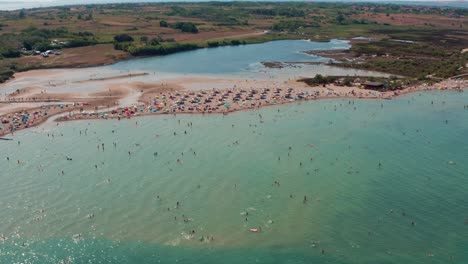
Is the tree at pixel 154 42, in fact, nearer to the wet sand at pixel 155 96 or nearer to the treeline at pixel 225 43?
the treeline at pixel 225 43

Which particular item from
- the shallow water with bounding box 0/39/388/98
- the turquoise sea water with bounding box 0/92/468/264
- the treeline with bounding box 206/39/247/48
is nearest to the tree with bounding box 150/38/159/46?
the shallow water with bounding box 0/39/388/98

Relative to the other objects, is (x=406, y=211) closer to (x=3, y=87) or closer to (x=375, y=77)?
(x=375, y=77)

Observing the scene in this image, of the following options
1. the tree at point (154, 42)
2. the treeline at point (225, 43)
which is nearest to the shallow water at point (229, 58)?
the treeline at point (225, 43)

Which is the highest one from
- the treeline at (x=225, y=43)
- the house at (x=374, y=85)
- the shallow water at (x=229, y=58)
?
the treeline at (x=225, y=43)

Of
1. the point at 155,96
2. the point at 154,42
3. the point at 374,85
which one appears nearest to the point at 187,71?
the point at 155,96

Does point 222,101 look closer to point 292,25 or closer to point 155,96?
point 155,96

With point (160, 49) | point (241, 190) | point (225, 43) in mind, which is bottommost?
point (241, 190)
